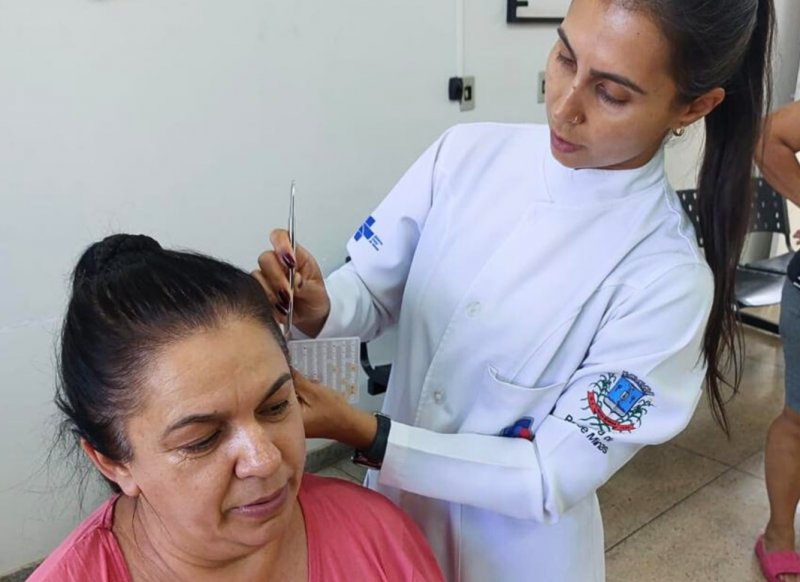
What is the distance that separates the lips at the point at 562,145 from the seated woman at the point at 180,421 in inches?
16.8

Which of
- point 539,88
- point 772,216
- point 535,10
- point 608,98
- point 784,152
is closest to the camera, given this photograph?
point 608,98

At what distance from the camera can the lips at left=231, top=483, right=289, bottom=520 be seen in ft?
2.78

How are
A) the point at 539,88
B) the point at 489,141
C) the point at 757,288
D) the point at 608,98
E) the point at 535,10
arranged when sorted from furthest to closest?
1. the point at 757,288
2. the point at 539,88
3. the point at 535,10
4. the point at 489,141
5. the point at 608,98

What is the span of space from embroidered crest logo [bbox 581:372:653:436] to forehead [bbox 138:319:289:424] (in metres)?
0.42

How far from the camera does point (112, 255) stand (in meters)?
0.93

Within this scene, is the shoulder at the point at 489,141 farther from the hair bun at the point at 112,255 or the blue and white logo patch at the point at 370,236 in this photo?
the hair bun at the point at 112,255

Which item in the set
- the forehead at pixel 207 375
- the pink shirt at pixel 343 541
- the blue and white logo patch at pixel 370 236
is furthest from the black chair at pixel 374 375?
the forehead at pixel 207 375

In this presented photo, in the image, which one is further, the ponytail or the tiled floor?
the tiled floor

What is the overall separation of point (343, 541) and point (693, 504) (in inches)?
74.5

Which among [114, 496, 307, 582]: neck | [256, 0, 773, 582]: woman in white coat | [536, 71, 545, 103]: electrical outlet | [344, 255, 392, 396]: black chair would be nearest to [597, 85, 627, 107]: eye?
[256, 0, 773, 582]: woman in white coat

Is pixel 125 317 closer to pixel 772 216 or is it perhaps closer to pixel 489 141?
pixel 489 141

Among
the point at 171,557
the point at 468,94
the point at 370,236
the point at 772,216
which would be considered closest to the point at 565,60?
the point at 370,236

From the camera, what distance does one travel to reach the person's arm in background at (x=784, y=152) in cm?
186

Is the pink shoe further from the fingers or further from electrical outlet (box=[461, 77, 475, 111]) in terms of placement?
the fingers
